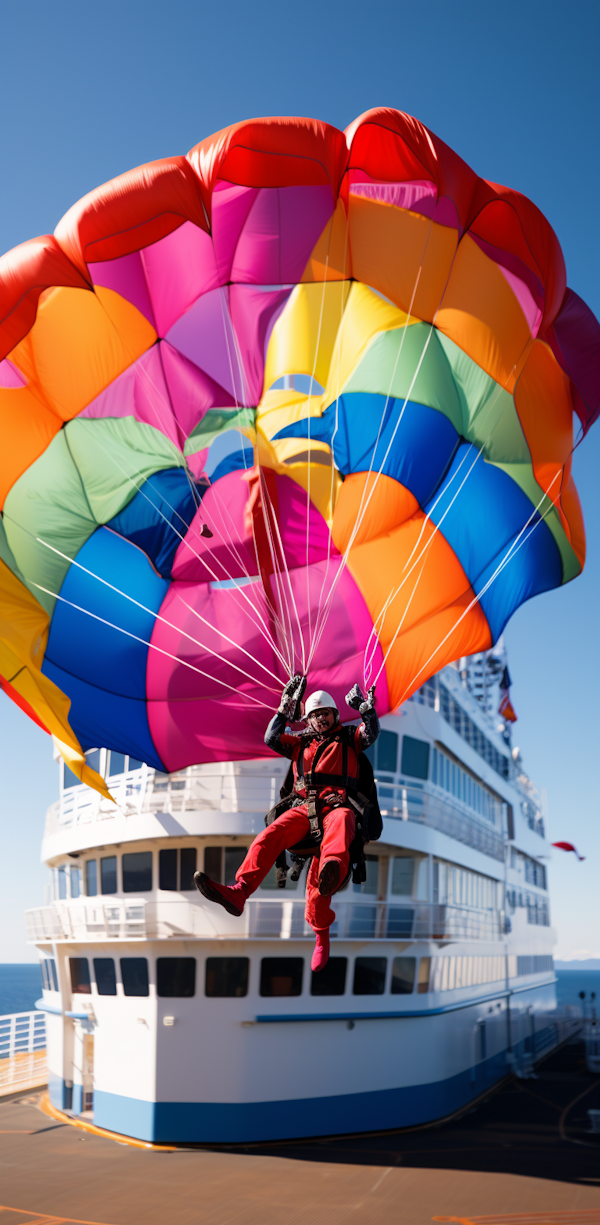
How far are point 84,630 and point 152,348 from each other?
280 cm

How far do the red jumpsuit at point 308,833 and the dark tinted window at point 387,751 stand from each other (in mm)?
10207

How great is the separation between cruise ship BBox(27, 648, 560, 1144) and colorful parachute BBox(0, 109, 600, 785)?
663cm

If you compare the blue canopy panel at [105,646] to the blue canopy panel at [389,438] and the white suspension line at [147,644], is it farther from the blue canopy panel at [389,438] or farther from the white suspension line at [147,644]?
the blue canopy panel at [389,438]

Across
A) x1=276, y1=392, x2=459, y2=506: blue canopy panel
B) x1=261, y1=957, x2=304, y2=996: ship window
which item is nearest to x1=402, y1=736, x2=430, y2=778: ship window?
x1=261, y1=957, x2=304, y2=996: ship window

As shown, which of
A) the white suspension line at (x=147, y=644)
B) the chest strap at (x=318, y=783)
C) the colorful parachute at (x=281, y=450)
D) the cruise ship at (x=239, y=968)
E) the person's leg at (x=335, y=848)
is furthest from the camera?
the cruise ship at (x=239, y=968)

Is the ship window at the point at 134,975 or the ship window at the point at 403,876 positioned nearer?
the ship window at the point at 134,975

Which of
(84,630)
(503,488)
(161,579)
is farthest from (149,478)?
(503,488)

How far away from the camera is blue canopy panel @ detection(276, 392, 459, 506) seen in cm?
802

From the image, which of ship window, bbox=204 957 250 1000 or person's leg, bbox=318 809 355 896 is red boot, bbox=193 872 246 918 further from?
ship window, bbox=204 957 250 1000

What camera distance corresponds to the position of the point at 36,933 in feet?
55.3

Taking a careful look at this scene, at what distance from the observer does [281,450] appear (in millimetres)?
8562

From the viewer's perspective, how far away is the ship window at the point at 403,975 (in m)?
15.2

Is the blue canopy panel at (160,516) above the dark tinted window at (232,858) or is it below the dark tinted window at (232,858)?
above

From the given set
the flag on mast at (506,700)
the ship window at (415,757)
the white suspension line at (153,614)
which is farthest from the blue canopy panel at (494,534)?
the flag on mast at (506,700)
